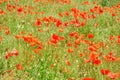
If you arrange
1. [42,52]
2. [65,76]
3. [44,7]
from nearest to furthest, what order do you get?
[65,76]
[42,52]
[44,7]

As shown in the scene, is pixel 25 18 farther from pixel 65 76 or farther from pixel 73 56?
pixel 65 76

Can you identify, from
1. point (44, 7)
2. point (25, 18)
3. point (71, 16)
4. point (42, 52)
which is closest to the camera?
point (42, 52)

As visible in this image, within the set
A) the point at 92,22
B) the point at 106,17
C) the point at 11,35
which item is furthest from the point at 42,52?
the point at 106,17

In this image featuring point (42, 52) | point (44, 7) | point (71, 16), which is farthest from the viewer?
point (44, 7)

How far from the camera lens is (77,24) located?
22.7 feet

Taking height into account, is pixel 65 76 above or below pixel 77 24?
below

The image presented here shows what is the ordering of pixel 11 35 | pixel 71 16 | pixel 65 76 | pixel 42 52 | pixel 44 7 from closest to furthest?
pixel 65 76 < pixel 42 52 < pixel 11 35 < pixel 71 16 < pixel 44 7

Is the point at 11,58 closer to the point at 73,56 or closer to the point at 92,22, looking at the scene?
the point at 73,56

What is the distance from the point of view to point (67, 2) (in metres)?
9.76

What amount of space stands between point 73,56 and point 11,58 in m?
1.14

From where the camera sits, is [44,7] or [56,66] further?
[44,7]

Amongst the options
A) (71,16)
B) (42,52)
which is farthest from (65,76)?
(71,16)

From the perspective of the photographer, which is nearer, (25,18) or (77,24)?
(77,24)

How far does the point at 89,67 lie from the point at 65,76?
52 cm
